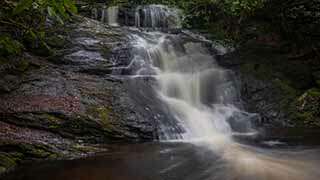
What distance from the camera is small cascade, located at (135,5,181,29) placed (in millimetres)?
14338

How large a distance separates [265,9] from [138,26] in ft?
14.9

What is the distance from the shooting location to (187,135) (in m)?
8.43

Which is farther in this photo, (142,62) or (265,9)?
(265,9)

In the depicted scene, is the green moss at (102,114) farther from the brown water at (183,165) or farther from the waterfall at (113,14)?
the waterfall at (113,14)

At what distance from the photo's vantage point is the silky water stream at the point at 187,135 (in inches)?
226

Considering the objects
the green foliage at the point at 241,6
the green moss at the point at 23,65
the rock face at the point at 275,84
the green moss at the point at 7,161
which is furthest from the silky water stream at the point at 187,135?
the green moss at the point at 23,65

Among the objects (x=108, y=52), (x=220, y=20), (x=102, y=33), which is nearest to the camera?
(x=108, y=52)

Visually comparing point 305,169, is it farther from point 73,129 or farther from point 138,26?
point 138,26

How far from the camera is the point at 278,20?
1245 cm

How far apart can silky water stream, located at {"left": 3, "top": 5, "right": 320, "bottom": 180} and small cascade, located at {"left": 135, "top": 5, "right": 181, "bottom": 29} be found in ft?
0.12

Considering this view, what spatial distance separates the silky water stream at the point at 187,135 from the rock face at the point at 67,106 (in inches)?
19.0

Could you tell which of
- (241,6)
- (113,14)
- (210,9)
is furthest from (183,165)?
(113,14)

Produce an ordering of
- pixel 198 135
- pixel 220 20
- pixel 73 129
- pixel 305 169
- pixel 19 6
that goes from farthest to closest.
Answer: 1. pixel 220 20
2. pixel 198 135
3. pixel 73 129
4. pixel 305 169
5. pixel 19 6

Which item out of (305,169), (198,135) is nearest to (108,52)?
(198,135)
